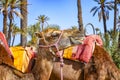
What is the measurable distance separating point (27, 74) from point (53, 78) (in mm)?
683

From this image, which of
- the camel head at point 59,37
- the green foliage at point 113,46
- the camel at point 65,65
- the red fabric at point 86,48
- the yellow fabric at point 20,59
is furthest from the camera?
the green foliage at point 113,46

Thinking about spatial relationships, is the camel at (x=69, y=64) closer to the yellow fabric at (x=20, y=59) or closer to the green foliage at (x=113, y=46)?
the yellow fabric at (x=20, y=59)

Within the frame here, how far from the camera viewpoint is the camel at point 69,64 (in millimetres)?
6453

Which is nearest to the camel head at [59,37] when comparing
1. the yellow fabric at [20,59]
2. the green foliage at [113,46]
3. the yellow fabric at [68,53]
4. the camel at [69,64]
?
the camel at [69,64]

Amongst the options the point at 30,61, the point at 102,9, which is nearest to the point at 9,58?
the point at 30,61

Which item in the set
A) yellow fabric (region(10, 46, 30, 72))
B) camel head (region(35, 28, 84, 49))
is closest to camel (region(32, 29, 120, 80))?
camel head (region(35, 28, 84, 49))

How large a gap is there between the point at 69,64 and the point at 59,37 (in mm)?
550

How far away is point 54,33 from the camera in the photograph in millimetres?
6633

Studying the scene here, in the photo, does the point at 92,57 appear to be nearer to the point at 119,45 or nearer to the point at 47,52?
the point at 47,52

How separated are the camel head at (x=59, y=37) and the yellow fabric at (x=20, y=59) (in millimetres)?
755

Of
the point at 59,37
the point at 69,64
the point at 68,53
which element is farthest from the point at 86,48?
the point at 59,37

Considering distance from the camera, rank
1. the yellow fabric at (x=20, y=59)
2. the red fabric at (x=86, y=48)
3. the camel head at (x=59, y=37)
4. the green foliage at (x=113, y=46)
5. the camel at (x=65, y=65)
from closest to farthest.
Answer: the camel at (x=65, y=65), the camel head at (x=59, y=37), the red fabric at (x=86, y=48), the yellow fabric at (x=20, y=59), the green foliage at (x=113, y=46)

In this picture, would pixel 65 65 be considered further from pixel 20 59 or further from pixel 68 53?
pixel 20 59

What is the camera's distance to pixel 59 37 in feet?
21.7
